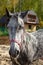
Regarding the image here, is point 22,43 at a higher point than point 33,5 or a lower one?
higher

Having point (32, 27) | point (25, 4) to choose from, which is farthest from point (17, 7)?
point (32, 27)

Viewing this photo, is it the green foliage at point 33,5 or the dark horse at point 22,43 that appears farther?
the green foliage at point 33,5

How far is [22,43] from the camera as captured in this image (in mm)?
6285

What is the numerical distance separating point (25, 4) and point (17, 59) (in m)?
42.8

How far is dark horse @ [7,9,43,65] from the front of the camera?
5723mm

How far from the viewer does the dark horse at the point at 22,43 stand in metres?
5.72

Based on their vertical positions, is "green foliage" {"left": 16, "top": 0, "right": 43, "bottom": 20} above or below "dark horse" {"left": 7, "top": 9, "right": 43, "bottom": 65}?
below

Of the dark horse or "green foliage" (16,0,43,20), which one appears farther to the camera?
"green foliage" (16,0,43,20)

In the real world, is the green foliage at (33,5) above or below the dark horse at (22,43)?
below

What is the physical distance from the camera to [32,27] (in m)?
42.1

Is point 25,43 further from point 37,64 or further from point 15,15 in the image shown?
point 37,64

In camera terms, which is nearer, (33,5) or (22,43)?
(22,43)

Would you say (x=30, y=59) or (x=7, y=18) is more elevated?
(x=7, y=18)

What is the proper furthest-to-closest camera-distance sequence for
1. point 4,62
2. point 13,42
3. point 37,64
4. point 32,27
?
point 32,27, point 4,62, point 37,64, point 13,42
